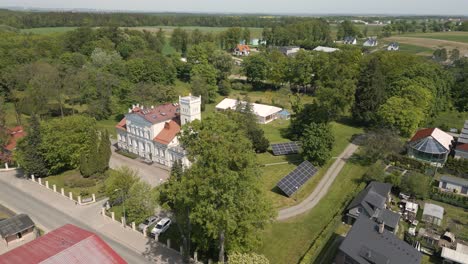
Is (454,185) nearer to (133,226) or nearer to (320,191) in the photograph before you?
(320,191)

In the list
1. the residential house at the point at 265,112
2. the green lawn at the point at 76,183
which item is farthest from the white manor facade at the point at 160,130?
the residential house at the point at 265,112

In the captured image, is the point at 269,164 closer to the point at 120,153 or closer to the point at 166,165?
the point at 166,165

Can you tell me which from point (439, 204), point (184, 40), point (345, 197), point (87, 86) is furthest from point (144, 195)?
point (184, 40)

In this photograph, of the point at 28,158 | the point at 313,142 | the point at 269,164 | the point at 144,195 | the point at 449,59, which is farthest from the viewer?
the point at 449,59

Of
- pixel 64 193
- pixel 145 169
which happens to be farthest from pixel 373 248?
pixel 64 193

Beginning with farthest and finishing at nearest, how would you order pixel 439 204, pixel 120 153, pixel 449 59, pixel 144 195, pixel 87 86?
pixel 449 59 → pixel 87 86 → pixel 120 153 → pixel 439 204 → pixel 144 195

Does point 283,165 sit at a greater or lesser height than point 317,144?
lesser
